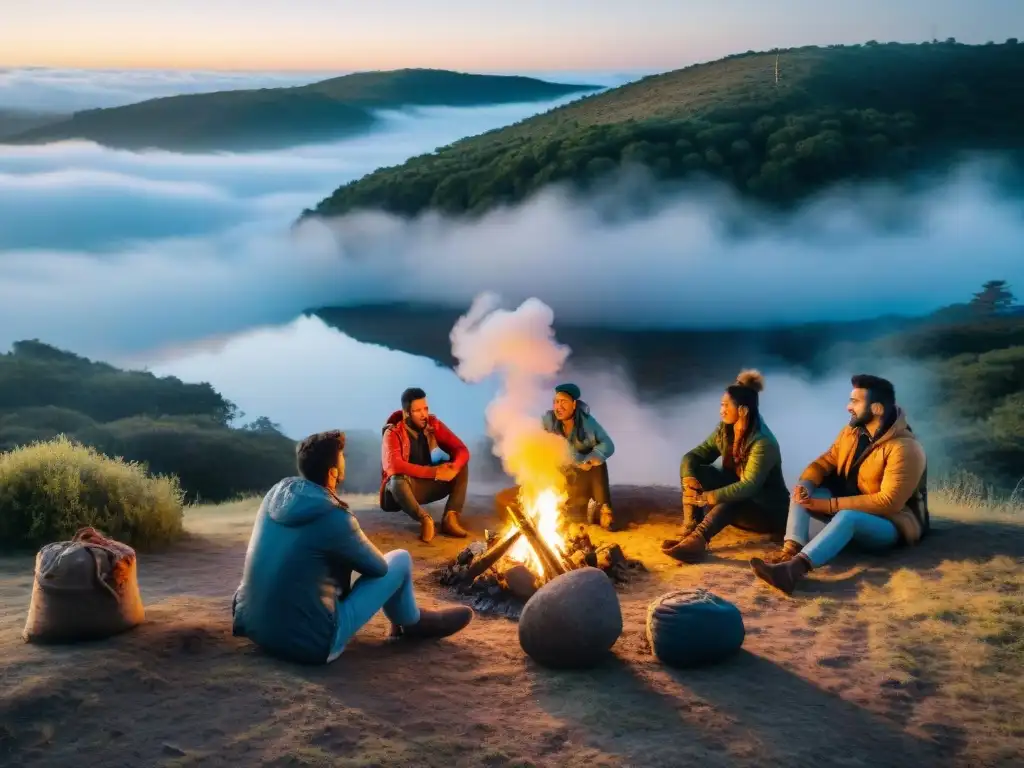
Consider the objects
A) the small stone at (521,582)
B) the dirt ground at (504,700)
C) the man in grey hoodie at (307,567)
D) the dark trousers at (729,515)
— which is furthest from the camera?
the dark trousers at (729,515)

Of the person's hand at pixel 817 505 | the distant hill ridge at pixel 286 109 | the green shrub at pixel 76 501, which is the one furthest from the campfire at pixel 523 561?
the distant hill ridge at pixel 286 109

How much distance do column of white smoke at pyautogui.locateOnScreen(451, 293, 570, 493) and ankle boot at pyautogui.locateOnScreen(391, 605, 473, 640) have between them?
3.13m

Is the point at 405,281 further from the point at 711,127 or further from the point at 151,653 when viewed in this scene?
the point at 151,653

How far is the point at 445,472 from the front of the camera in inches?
362

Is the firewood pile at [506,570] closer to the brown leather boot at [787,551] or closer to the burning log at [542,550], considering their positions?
the burning log at [542,550]

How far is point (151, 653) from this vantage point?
5246 mm

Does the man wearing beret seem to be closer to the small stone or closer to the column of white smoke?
the column of white smoke

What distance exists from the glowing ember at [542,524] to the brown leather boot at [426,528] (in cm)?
92

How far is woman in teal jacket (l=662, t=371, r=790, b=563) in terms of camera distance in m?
8.02

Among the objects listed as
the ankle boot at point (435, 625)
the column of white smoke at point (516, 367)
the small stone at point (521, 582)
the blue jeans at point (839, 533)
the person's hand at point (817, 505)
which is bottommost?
the small stone at point (521, 582)

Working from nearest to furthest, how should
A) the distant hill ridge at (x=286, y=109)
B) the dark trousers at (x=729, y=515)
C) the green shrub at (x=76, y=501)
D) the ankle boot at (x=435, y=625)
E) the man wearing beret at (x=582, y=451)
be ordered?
the ankle boot at (x=435, y=625) → the dark trousers at (x=729, y=515) → the green shrub at (x=76, y=501) → the man wearing beret at (x=582, y=451) → the distant hill ridge at (x=286, y=109)

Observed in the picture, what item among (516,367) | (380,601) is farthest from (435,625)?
(516,367)

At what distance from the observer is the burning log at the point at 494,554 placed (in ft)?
24.4

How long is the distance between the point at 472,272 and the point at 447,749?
46.2 feet
